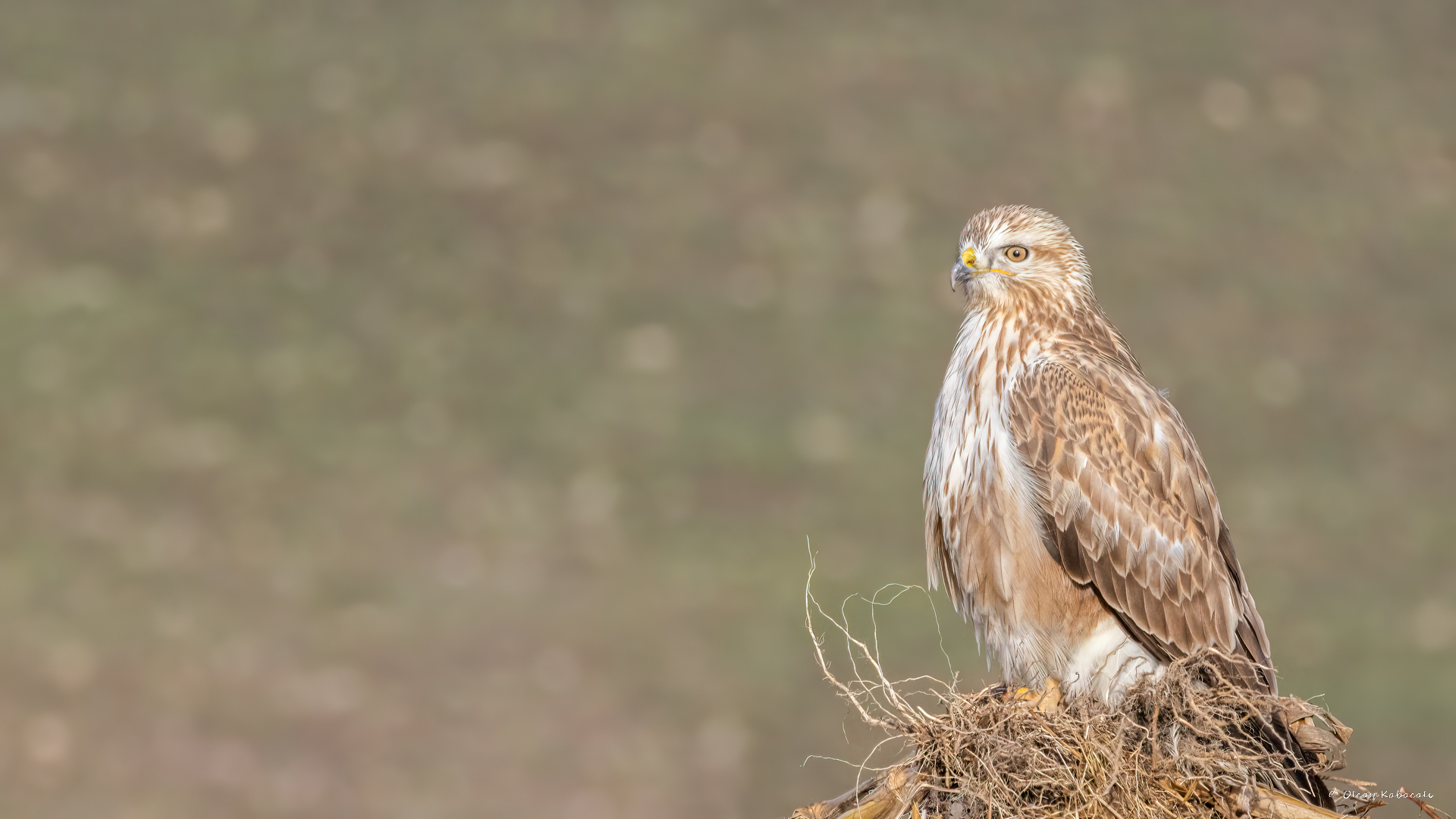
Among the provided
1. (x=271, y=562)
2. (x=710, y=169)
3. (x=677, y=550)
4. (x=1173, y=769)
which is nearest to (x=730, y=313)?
(x=710, y=169)

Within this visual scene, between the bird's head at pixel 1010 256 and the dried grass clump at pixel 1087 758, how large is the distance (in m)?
1.01

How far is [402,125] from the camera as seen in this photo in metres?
6.75

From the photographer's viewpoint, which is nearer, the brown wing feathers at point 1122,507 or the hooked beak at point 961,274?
the brown wing feathers at point 1122,507

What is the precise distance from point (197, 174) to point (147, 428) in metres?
1.38

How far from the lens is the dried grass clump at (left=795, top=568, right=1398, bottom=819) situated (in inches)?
87.0

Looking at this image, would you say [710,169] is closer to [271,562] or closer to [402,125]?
[402,125]

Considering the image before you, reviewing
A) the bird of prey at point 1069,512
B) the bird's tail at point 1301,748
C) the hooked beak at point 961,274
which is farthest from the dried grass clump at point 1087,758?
the hooked beak at point 961,274

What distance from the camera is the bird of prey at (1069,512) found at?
2.77 meters

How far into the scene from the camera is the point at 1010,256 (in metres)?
2.97

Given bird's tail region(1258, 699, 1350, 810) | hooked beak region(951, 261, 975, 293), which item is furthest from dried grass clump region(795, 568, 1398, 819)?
hooked beak region(951, 261, 975, 293)

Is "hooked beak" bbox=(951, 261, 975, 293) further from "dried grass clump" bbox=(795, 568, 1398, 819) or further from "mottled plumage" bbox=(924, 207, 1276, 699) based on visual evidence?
"dried grass clump" bbox=(795, 568, 1398, 819)

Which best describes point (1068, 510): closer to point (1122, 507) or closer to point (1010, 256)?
point (1122, 507)

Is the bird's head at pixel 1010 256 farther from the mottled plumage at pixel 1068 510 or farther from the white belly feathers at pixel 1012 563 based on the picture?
the white belly feathers at pixel 1012 563

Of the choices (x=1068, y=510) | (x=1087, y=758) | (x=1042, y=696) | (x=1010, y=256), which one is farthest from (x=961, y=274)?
(x=1087, y=758)
